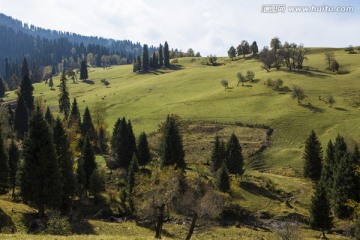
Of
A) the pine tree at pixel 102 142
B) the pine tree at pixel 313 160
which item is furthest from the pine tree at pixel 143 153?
the pine tree at pixel 313 160

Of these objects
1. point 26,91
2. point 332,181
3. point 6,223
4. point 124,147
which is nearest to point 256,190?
point 332,181

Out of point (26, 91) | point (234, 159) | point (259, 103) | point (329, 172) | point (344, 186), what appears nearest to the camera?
point (344, 186)

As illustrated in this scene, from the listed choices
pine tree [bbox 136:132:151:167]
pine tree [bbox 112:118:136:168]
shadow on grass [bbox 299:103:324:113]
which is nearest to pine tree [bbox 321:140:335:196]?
shadow on grass [bbox 299:103:324:113]

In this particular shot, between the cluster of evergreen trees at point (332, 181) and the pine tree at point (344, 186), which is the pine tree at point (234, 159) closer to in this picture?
the cluster of evergreen trees at point (332, 181)

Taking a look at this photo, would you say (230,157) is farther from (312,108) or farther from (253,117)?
(312,108)

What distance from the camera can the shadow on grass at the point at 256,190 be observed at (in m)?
71.5

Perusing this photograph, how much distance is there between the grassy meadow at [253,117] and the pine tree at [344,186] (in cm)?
619

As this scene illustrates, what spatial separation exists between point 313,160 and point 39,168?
59.4 meters

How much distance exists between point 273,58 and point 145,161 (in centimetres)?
11235

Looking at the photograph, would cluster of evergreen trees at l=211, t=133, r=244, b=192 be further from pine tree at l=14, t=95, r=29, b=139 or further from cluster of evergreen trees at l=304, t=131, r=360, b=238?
pine tree at l=14, t=95, r=29, b=139

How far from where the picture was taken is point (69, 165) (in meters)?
56.6

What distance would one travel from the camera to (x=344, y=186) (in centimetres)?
6244

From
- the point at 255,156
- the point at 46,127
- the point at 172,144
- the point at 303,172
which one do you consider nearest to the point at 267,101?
the point at 255,156

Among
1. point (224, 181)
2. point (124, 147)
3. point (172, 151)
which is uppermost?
point (172, 151)
